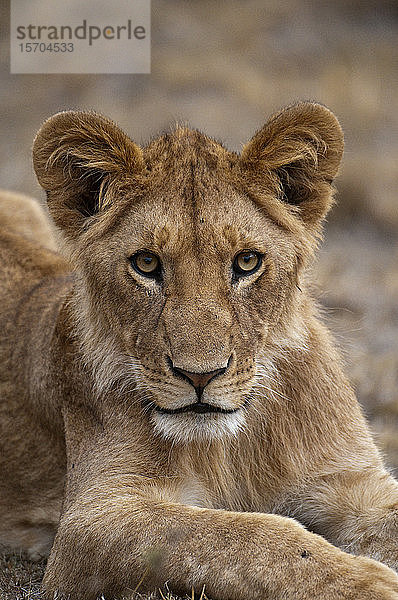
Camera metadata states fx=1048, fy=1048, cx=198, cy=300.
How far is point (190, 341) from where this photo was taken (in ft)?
12.3

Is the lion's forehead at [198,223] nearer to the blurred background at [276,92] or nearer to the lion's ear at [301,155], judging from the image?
the lion's ear at [301,155]

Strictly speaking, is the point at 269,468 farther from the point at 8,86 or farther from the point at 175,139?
the point at 8,86

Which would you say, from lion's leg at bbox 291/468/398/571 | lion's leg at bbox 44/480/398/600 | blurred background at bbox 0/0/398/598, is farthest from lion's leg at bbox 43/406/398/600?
blurred background at bbox 0/0/398/598

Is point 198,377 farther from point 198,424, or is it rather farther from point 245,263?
point 245,263

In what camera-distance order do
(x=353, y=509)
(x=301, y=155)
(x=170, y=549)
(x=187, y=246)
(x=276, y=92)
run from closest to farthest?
(x=170, y=549), (x=187, y=246), (x=301, y=155), (x=353, y=509), (x=276, y=92)

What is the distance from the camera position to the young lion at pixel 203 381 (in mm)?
3752

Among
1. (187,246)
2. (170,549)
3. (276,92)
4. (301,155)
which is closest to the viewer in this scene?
(170,549)

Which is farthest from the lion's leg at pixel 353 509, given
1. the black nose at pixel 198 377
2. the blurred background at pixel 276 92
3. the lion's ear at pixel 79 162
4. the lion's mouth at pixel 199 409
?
the blurred background at pixel 276 92

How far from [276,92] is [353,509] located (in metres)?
11.4

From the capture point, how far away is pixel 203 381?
3689 mm

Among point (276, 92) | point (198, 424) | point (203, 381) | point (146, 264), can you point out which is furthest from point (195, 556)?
point (276, 92)

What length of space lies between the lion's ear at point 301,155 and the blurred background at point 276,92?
454cm

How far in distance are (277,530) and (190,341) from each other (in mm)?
742

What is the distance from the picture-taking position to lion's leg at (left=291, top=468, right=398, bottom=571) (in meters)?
4.36
